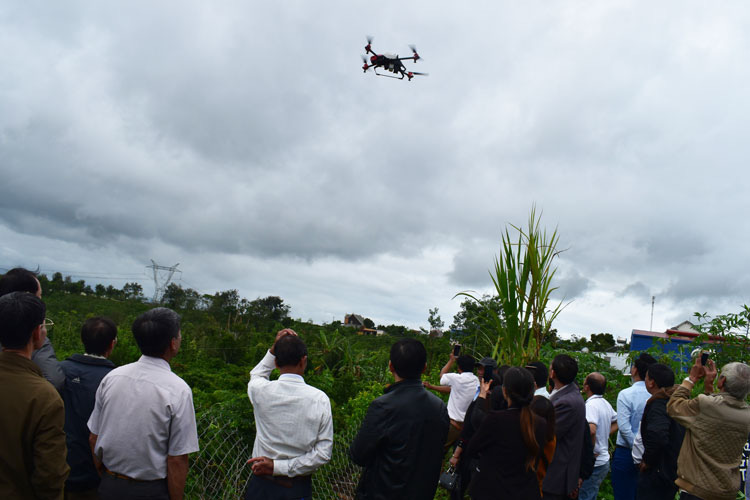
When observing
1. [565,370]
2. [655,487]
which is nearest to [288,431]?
[565,370]

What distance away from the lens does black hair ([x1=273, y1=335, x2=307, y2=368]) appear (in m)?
2.70

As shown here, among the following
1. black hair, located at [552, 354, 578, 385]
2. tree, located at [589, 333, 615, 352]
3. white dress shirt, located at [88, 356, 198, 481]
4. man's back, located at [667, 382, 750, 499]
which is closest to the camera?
white dress shirt, located at [88, 356, 198, 481]

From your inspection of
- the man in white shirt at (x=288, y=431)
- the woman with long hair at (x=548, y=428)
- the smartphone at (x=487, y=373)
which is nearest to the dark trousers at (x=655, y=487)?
the woman with long hair at (x=548, y=428)

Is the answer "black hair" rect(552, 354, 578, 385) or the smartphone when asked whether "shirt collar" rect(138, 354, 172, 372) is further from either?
"black hair" rect(552, 354, 578, 385)

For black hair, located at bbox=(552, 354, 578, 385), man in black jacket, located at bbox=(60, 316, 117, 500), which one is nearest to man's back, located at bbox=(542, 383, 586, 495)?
black hair, located at bbox=(552, 354, 578, 385)

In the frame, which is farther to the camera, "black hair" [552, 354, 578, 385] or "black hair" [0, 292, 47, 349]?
"black hair" [552, 354, 578, 385]

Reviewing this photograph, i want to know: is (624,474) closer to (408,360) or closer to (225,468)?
(408,360)

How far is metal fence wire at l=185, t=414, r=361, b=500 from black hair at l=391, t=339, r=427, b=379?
1308 millimetres

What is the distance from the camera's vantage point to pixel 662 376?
382 cm

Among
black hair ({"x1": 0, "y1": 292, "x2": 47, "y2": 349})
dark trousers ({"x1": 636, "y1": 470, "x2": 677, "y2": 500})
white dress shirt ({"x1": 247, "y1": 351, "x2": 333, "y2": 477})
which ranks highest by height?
black hair ({"x1": 0, "y1": 292, "x2": 47, "y2": 349})

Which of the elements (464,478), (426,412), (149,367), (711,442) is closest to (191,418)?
(149,367)

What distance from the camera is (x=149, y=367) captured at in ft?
7.88

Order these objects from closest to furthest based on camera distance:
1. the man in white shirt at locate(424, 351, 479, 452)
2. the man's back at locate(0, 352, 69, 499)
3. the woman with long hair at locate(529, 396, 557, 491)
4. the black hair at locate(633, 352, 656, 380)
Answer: the man's back at locate(0, 352, 69, 499), the woman with long hair at locate(529, 396, 557, 491), the black hair at locate(633, 352, 656, 380), the man in white shirt at locate(424, 351, 479, 452)

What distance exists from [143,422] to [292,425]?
0.74 meters
